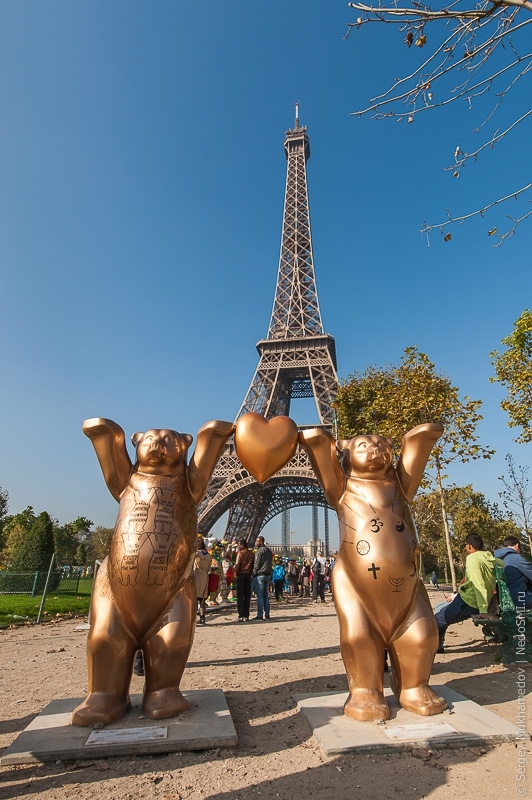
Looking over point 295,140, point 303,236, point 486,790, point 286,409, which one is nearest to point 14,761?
point 486,790

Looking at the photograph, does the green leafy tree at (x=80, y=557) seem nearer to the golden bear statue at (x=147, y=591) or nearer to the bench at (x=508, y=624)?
the bench at (x=508, y=624)

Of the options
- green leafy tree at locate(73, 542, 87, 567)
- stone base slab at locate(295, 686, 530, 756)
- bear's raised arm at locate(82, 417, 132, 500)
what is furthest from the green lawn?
green leafy tree at locate(73, 542, 87, 567)

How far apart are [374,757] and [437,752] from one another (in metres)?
0.40

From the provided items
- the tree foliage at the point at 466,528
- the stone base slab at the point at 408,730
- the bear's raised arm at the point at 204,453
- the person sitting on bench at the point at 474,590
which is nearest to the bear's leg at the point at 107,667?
the bear's raised arm at the point at 204,453

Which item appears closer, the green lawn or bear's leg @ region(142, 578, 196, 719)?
bear's leg @ region(142, 578, 196, 719)

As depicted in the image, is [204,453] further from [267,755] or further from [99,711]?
[267,755]

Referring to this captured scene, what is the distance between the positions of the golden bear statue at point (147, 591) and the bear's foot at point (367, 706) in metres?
1.15

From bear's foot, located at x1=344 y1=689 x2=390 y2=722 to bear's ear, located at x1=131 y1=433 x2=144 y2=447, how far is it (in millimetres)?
2319

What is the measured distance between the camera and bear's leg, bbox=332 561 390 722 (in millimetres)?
3360

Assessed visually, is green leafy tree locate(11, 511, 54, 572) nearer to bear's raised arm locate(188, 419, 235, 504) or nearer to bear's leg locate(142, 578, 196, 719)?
bear's leg locate(142, 578, 196, 719)

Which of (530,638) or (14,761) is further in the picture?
(530,638)

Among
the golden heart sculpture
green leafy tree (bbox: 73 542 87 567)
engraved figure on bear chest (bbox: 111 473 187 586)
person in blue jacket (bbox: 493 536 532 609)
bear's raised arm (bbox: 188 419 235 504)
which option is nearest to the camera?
engraved figure on bear chest (bbox: 111 473 187 586)

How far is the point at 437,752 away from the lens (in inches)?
119

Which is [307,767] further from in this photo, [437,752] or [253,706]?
[253,706]
